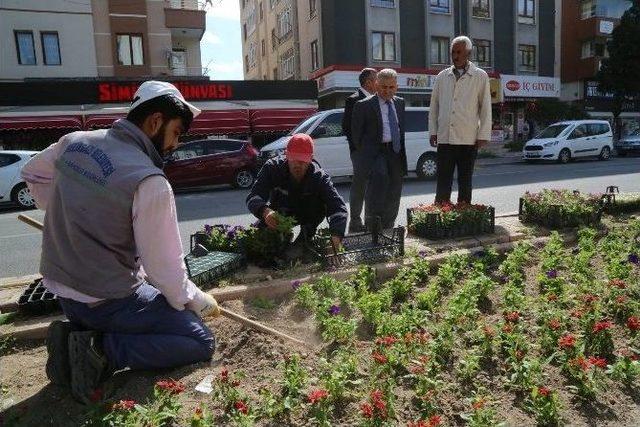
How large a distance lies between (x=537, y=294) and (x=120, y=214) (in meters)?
3.00

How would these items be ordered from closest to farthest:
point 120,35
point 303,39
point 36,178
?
point 36,178
point 120,35
point 303,39

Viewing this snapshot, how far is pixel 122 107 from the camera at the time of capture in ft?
66.0

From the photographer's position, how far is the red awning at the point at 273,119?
21.6 metres

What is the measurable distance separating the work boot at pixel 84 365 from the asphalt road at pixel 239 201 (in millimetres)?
3725

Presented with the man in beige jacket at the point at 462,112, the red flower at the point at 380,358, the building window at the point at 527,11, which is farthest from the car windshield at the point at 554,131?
the red flower at the point at 380,358

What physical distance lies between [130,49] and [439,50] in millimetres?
17394

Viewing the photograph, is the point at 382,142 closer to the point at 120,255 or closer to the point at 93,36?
the point at 120,255

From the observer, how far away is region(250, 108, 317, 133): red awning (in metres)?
21.6

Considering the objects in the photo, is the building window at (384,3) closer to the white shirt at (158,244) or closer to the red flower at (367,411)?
the white shirt at (158,244)

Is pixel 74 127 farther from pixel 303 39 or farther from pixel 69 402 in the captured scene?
pixel 69 402

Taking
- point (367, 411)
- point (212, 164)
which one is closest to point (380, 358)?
point (367, 411)

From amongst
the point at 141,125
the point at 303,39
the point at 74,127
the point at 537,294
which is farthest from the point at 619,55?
the point at 141,125

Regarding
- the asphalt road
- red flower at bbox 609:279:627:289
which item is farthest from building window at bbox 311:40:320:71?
red flower at bbox 609:279:627:289

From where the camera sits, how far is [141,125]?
263cm
